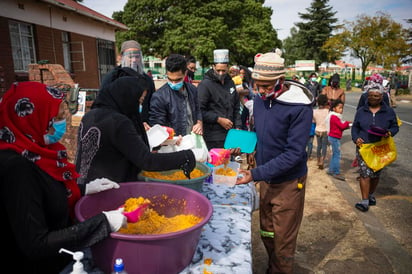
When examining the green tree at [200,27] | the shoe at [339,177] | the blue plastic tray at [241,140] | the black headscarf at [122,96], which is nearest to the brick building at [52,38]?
the black headscarf at [122,96]

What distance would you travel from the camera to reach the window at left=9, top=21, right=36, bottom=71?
8578 mm

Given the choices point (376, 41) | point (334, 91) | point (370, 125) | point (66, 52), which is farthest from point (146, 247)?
point (376, 41)

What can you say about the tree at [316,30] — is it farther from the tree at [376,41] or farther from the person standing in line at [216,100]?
the person standing in line at [216,100]

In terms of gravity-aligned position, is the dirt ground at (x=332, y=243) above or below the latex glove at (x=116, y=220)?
below

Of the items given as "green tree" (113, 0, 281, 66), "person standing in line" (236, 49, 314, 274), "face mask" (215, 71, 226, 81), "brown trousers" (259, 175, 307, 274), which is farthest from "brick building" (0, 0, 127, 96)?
"green tree" (113, 0, 281, 66)

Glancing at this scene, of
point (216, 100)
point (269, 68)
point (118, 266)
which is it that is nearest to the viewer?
point (118, 266)

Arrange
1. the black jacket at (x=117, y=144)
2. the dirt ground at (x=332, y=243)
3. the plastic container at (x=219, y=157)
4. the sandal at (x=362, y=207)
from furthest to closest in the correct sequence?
the sandal at (x=362, y=207) < the dirt ground at (x=332, y=243) < the plastic container at (x=219, y=157) < the black jacket at (x=117, y=144)

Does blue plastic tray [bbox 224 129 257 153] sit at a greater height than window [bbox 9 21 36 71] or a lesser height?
lesser

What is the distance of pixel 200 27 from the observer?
2567cm

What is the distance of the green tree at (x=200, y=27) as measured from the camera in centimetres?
2595

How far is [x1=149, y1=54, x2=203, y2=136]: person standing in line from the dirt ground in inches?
66.3

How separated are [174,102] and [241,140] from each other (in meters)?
1.28

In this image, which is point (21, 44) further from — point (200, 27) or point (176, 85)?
point (200, 27)

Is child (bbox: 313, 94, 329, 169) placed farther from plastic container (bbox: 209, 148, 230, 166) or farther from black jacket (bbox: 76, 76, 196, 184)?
black jacket (bbox: 76, 76, 196, 184)
